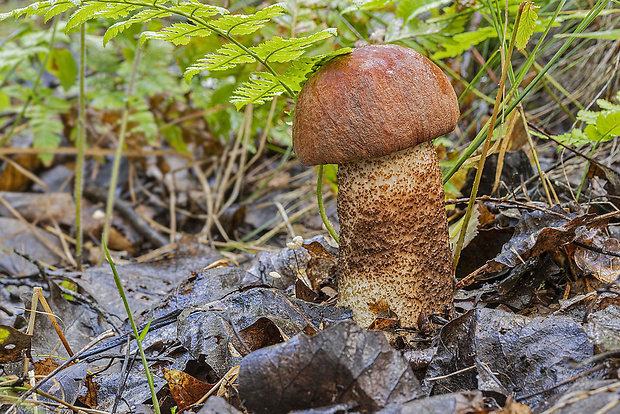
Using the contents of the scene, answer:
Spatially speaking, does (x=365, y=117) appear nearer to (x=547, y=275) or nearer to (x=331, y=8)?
(x=547, y=275)

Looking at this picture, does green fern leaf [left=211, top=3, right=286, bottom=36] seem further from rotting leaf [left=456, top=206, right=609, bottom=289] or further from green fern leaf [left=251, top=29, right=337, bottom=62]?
rotting leaf [left=456, top=206, right=609, bottom=289]

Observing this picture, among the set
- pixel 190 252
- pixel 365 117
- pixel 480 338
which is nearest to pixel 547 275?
pixel 480 338

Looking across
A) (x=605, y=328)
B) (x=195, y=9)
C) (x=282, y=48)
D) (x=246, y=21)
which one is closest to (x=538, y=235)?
(x=605, y=328)

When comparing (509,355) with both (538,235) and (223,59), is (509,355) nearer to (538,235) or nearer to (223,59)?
(538,235)

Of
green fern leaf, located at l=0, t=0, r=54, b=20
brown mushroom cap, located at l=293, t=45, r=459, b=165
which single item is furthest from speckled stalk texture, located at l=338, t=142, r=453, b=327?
green fern leaf, located at l=0, t=0, r=54, b=20

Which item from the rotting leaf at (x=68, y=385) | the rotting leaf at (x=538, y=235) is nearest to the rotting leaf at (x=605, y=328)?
the rotting leaf at (x=538, y=235)

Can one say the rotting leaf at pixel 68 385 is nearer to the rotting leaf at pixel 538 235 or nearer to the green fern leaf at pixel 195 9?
the green fern leaf at pixel 195 9
